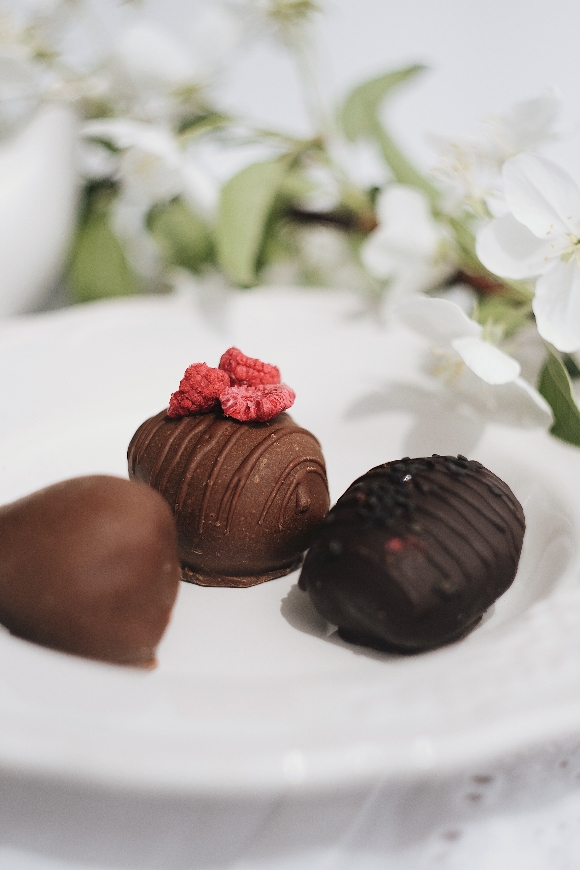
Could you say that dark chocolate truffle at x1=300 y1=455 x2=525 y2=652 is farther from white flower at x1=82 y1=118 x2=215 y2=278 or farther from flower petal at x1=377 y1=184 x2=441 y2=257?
white flower at x1=82 y1=118 x2=215 y2=278

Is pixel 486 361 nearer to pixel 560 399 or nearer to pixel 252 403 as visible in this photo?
pixel 560 399

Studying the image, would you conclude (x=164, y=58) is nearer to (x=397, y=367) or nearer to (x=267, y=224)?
(x=267, y=224)

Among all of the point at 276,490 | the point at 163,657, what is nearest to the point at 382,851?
the point at 163,657

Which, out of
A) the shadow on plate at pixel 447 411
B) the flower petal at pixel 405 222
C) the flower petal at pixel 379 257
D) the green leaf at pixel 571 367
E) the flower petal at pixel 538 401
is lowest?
the shadow on plate at pixel 447 411

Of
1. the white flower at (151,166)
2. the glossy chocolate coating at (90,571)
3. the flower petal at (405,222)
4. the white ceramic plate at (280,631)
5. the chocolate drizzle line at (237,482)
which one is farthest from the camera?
the flower petal at (405,222)

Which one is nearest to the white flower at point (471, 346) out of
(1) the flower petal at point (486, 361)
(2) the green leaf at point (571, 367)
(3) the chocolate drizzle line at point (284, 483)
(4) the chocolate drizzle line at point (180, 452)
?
(1) the flower petal at point (486, 361)

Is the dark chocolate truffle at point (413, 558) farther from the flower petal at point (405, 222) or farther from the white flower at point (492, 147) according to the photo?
the flower petal at point (405, 222)

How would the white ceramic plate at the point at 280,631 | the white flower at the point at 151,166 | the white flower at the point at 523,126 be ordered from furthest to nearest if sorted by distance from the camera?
the white flower at the point at 151,166 < the white flower at the point at 523,126 < the white ceramic plate at the point at 280,631
